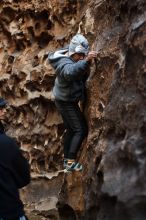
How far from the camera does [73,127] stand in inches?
214

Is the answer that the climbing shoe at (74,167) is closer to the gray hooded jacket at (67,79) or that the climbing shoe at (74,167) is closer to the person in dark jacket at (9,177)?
the gray hooded jacket at (67,79)

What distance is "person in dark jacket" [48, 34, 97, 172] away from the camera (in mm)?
5277

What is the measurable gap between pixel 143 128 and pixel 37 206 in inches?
189

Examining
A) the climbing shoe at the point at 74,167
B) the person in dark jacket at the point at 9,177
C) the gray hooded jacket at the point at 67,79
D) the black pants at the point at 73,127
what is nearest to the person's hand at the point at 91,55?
the gray hooded jacket at the point at 67,79

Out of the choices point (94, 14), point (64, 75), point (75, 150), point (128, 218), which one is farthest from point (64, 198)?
point (128, 218)

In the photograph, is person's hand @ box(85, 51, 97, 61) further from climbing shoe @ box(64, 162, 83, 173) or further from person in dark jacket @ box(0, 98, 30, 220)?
person in dark jacket @ box(0, 98, 30, 220)

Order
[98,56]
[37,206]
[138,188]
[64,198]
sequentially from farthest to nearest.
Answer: [37,206] < [64,198] < [98,56] < [138,188]

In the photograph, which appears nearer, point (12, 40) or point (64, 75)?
point (64, 75)

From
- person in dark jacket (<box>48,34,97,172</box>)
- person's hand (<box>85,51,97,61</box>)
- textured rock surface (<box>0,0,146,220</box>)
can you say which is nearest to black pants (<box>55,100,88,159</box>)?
person in dark jacket (<box>48,34,97,172</box>)

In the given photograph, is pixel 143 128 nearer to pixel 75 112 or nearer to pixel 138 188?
pixel 138 188

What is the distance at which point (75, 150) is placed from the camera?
5.45 m

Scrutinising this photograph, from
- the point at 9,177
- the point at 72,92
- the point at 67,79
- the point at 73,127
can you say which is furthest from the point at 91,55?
A: the point at 9,177

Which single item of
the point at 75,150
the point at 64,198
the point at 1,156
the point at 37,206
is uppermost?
the point at 1,156

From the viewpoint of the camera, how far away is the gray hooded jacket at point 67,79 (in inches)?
204
